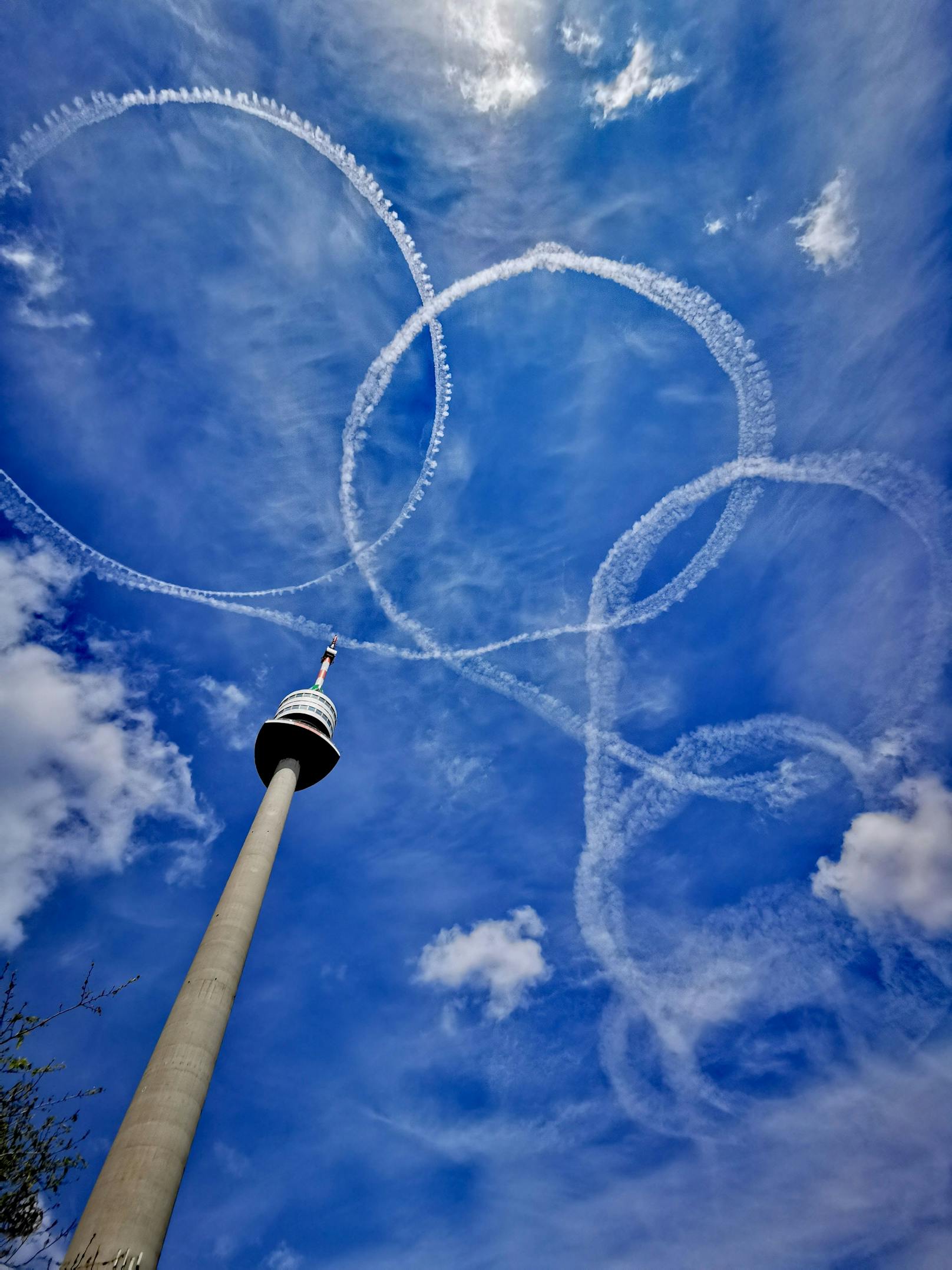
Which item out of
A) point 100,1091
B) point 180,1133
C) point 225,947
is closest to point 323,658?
point 225,947

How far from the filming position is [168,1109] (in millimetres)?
34000

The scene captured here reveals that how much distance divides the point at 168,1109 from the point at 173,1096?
75 centimetres

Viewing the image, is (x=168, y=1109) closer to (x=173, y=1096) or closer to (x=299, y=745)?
(x=173, y=1096)

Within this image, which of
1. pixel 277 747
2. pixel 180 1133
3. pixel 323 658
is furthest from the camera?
pixel 323 658

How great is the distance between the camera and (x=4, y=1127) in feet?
76.0

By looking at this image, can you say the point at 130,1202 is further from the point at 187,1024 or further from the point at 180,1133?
the point at 187,1024

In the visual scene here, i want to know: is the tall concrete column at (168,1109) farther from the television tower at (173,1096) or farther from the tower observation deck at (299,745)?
the tower observation deck at (299,745)

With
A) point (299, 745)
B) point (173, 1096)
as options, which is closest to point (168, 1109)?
point (173, 1096)

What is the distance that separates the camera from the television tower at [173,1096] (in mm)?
28609

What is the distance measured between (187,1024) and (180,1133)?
6338 millimetres

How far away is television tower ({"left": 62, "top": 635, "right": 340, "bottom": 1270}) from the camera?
93.9ft

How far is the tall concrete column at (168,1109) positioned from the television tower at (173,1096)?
42 mm

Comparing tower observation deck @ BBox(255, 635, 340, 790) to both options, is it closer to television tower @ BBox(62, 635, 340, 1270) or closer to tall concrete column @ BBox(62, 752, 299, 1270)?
television tower @ BBox(62, 635, 340, 1270)

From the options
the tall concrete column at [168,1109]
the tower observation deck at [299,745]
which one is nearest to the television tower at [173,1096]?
the tall concrete column at [168,1109]
